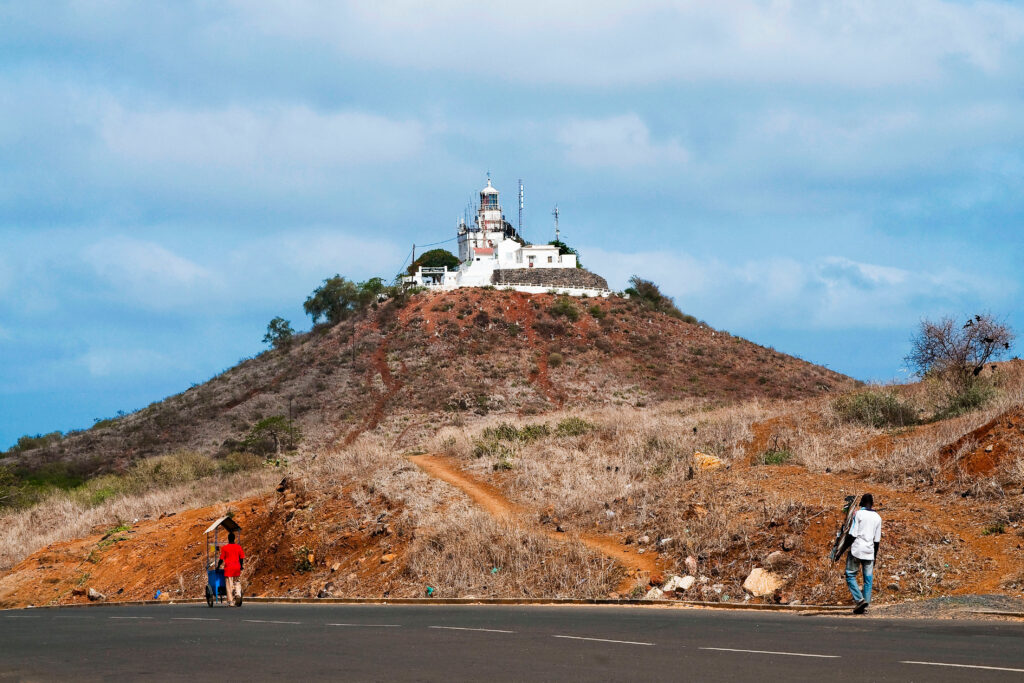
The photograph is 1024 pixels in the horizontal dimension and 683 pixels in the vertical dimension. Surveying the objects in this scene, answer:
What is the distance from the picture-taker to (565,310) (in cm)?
9862

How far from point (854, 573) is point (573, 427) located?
22925 mm

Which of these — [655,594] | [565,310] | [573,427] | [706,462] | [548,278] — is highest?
[548,278]

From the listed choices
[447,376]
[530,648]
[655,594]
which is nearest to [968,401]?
[655,594]

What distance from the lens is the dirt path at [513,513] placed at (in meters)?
22.6

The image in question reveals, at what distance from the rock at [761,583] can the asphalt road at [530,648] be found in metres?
2.08

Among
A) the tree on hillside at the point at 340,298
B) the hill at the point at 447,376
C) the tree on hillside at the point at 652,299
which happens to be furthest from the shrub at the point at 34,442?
the tree on hillside at the point at 652,299

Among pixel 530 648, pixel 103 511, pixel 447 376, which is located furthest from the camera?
pixel 447 376

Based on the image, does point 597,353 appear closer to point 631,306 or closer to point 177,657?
point 631,306

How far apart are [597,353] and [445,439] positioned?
50.0 metres

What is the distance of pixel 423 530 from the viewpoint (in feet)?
A: 87.0

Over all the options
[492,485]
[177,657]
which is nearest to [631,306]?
[492,485]

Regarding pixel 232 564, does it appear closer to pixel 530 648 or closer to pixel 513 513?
pixel 513 513

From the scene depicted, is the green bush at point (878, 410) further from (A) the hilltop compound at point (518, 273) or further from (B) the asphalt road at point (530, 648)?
(A) the hilltop compound at point (518, 273)

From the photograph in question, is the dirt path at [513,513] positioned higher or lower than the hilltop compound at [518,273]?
lower
